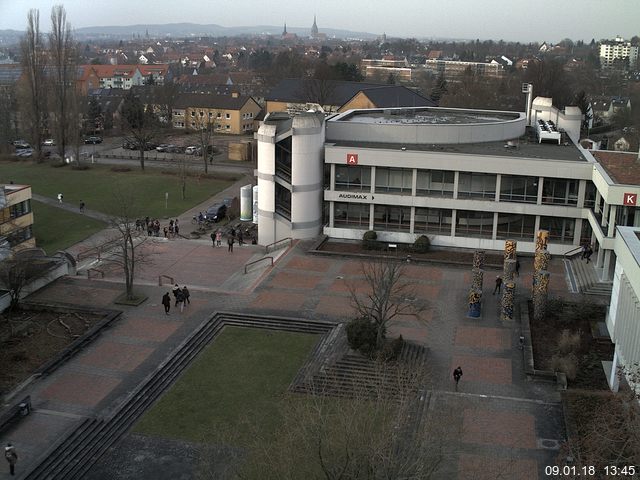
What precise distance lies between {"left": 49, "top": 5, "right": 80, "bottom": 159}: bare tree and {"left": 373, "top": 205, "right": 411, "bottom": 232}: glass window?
43.7 m

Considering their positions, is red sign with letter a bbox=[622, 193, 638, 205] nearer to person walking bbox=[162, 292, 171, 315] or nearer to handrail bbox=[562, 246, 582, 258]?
handrail bbox=[562, 246, 582, 258]

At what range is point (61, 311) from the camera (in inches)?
1332

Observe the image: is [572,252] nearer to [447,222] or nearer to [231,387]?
[447,222]

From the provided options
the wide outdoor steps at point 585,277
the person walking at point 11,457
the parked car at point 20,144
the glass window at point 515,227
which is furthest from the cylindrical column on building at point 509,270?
the parked car at point 20,144

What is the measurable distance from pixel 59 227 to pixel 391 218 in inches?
940

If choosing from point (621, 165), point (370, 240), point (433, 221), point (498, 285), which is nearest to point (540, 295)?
point (498, 285)

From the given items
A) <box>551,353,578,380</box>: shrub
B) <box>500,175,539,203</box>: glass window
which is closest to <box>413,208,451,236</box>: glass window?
<box>500,175,539,203</box>: glass window

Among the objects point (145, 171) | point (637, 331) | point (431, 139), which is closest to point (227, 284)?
point (431, 139)

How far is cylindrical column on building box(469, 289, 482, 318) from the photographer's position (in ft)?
109

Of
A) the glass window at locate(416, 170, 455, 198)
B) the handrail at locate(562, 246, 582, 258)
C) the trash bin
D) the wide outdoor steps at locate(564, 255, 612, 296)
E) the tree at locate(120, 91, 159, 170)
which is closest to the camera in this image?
the trash bin

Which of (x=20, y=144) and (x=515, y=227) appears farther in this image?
(x=20, y=144)

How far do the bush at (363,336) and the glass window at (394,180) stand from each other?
17.5 m

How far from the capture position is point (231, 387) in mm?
26859

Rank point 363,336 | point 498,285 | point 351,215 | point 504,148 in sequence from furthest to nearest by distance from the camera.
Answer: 1. point 504,148
2. point 351,215
3. point 498,285
4. point 363,336
